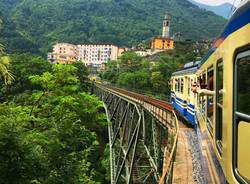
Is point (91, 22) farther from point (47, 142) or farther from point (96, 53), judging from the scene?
point (47, 142)

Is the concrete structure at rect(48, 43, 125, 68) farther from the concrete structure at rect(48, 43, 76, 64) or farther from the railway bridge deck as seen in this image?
the railway bridge deck

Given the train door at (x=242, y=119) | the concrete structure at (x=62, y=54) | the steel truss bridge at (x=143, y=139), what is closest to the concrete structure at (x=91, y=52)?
the concrete structure at (x=62, y=54)

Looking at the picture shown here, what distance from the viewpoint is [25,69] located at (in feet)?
127

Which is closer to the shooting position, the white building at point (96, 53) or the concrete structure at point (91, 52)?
the concrete structure at point (91, 52)

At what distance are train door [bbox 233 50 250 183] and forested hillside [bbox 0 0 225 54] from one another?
129800 millimetres

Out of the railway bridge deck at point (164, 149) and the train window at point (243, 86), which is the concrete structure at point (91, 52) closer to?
the railway bridge deck at point (164, 149)

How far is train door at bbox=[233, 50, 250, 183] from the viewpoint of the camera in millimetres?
2650

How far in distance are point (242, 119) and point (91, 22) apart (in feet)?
558

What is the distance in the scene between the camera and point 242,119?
9.13ft

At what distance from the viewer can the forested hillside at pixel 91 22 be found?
154 metres

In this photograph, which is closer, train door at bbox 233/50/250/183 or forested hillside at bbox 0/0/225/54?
train door at bbox 233/50/250/183

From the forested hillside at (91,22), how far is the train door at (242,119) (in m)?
130

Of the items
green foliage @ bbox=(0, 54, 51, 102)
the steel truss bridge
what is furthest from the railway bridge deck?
green foliage @ bbox=(0, 54, 51, 102)

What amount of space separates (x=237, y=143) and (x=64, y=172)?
28.1ft
